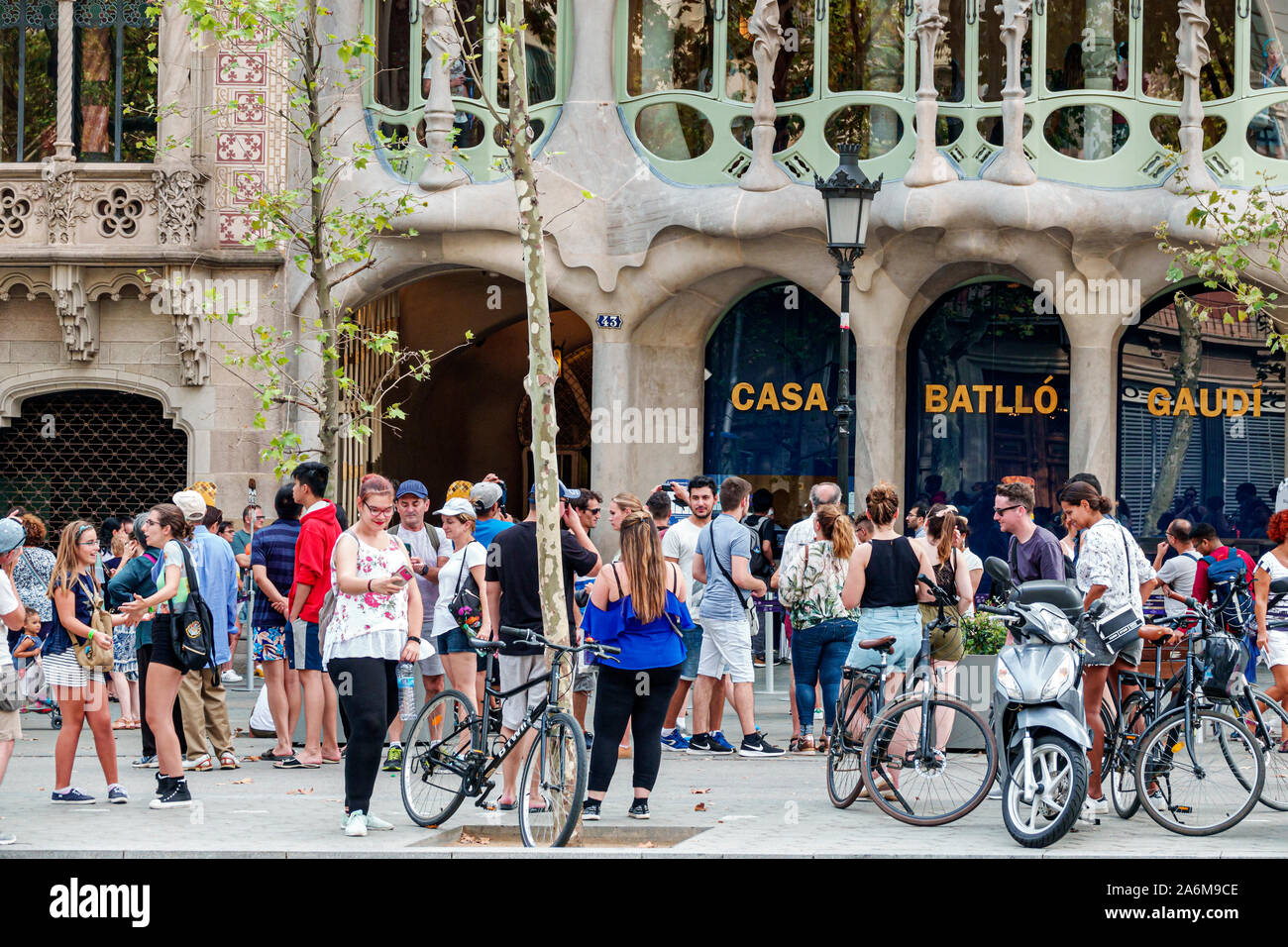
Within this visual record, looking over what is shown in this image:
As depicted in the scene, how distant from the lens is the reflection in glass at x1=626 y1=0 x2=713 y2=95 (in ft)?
67.8

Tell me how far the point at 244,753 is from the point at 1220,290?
12127 mm

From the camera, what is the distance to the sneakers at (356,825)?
900 cm

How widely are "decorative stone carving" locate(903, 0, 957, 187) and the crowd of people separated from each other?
5818 millimetres

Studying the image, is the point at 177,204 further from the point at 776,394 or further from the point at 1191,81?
the point at 1191,81

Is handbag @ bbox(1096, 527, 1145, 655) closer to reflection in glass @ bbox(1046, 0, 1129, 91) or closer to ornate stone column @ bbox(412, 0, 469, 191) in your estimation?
reflection in glass @ bbox(1046, 0, 1129, 91)

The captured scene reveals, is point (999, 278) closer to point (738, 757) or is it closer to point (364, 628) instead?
point (738, 757)

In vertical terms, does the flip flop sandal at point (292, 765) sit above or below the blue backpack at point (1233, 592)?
below

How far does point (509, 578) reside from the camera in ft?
33.8

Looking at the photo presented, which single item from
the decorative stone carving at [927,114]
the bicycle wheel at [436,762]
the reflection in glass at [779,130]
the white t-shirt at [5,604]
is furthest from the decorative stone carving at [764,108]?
the white t-shirt at [5,604]

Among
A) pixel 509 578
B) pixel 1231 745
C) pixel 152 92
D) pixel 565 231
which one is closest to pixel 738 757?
pixel 509 578

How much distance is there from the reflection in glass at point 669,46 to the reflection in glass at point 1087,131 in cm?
387

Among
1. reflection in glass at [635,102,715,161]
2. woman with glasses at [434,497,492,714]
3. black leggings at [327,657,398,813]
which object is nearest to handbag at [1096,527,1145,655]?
black leggings at [327,657,398,813]

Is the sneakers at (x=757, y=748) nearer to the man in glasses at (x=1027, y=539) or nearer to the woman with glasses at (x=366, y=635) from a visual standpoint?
the man in glasses at (x=1027, y=539)

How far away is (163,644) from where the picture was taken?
10.3 m
